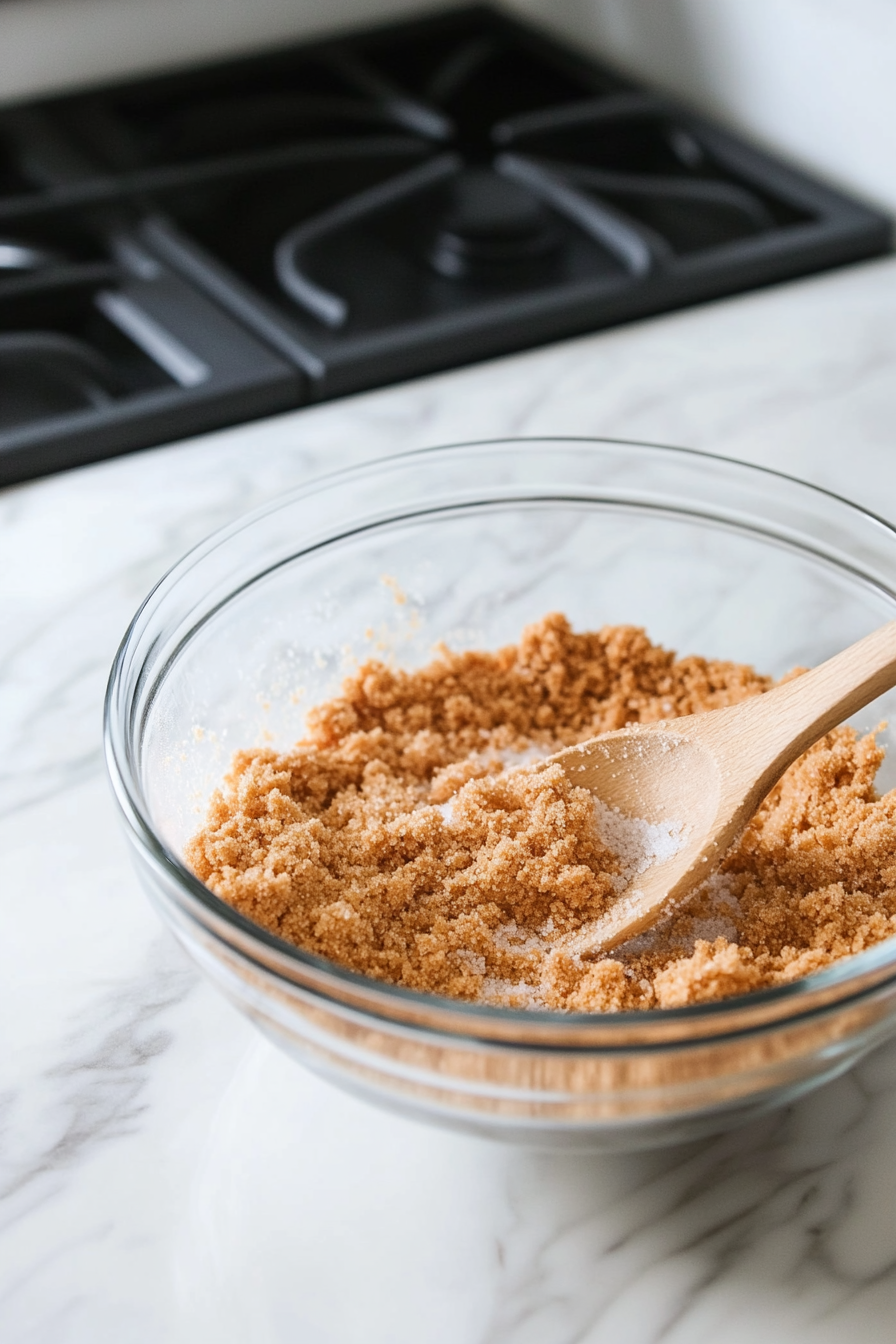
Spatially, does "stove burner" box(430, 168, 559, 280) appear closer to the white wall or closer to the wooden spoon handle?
the white wall

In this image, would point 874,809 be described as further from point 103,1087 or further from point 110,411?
point 110,411

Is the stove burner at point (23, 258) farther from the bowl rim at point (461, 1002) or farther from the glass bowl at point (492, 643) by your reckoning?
the bowl rim at point (461, 1002)

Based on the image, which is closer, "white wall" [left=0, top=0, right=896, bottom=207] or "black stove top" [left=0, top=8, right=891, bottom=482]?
"black stove top" [left=0, top=8, right=891, bottom=482]

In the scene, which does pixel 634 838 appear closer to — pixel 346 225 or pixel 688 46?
pixel 346 225

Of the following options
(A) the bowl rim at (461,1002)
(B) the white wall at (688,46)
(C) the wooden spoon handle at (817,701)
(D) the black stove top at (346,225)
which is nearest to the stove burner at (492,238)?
(D) the black stove top at (346,225)

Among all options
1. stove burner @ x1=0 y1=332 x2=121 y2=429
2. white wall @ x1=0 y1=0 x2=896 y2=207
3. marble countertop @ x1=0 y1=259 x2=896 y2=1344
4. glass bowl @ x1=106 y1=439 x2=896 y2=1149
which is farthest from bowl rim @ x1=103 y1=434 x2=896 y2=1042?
white wall @ x1=0 y1=0 x2=896 y2=207

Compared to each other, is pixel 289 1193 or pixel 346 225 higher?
pixel 346 225

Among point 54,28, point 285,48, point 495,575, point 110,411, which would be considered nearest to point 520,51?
point 285,48

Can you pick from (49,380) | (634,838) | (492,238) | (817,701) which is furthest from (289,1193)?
(492,238)
